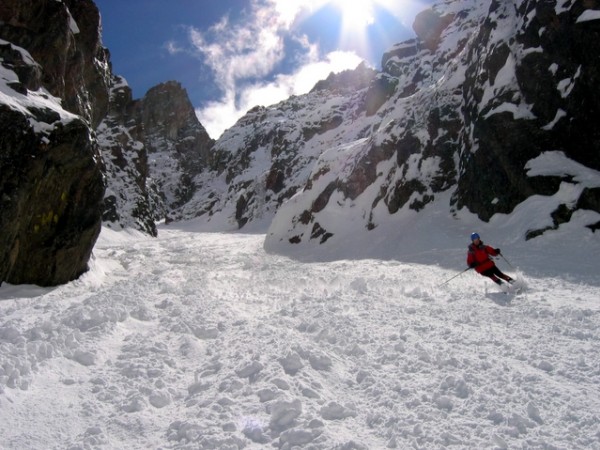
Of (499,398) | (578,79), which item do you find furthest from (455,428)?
(578,79)

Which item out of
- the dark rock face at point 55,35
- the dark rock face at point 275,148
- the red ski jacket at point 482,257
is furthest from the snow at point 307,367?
the dark rock face at point 275,148

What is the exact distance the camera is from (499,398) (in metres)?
5.69

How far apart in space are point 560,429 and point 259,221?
2607 inches

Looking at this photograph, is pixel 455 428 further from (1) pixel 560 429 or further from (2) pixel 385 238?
(2) pixel 385 238

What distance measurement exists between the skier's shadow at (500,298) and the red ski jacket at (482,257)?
43.6 inches

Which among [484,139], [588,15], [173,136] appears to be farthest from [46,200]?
[173,136]

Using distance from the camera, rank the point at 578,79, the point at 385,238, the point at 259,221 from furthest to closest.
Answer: the point at 259,221 → the point at 385,238 → the point at 578,79

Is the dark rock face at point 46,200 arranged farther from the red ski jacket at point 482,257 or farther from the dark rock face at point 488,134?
the dark rock face at point 488,134

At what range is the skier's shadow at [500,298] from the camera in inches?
398

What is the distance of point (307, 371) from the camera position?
684cm

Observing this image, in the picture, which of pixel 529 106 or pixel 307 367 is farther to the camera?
pixel 529 106

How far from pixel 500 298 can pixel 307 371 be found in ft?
19.3

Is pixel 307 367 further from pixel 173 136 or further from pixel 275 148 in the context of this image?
pixel 173 136

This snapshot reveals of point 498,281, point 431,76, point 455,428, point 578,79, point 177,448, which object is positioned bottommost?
point 177,448
